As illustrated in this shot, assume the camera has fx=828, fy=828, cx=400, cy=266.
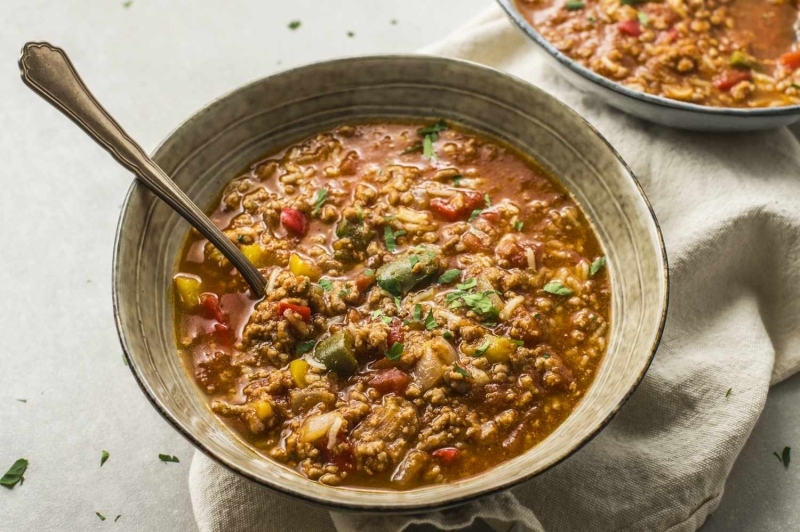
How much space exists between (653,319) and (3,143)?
4.73m

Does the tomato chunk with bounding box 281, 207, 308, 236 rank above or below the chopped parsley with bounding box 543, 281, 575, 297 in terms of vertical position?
above

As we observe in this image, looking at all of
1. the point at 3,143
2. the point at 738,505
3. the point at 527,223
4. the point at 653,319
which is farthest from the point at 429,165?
the point at 3,143

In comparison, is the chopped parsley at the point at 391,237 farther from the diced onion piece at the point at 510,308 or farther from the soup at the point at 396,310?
the diced onion piece at the point at 510,308

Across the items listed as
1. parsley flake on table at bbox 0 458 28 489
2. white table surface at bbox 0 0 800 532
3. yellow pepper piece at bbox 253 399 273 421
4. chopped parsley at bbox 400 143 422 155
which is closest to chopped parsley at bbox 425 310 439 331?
yellow pepper piece at bbox 253 399 273 421

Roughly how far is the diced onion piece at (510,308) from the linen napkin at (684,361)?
91 cm

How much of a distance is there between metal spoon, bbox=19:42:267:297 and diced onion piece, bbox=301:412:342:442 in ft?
2.66

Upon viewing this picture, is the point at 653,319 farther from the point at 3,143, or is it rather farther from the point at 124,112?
the point at 3,143

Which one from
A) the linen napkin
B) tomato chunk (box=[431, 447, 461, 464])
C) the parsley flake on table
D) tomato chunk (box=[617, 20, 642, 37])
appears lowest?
the linen napkin

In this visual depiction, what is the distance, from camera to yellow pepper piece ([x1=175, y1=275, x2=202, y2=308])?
14.8ft

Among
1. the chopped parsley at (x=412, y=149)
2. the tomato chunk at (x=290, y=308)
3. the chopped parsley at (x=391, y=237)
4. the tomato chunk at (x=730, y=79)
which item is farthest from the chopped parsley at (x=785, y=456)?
the tomato chunk at (x=290, y=308)

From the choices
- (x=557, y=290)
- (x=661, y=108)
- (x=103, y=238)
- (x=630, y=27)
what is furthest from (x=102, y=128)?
(x=630, y=27)

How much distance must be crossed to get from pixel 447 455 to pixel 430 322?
70cm

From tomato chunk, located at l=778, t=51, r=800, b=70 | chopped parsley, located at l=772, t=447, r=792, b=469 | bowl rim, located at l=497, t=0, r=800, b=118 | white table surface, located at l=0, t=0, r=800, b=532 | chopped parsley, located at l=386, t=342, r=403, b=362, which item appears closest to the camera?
chopped parsley, located at l=386, t=342, r=403, b=362

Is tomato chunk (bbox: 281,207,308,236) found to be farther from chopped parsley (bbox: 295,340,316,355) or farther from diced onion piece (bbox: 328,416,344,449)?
diced onion piece (bbox: 328,416,344,449)
